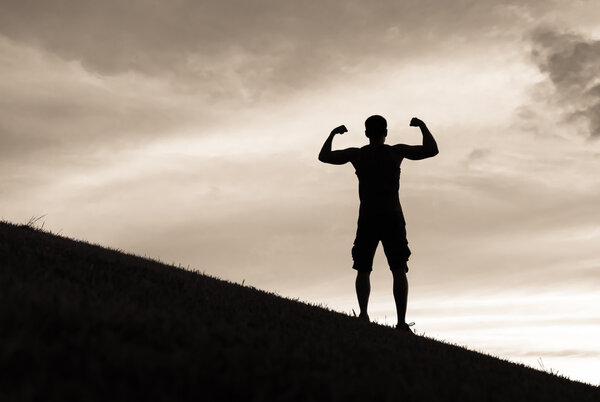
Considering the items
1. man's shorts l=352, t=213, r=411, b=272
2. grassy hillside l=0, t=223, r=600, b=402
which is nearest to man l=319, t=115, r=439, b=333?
man's shorts l=352, t=213, r=411, b=272

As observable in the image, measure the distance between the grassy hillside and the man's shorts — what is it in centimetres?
187

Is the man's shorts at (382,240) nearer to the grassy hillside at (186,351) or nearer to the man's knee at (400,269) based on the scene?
the man's knee at (400,269)

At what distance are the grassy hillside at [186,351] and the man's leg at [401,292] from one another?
1689 millimetres

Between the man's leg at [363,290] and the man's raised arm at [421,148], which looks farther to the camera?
the man's leg at [363,290]

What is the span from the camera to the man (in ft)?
30.9

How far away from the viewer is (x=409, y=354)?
21.4 feet

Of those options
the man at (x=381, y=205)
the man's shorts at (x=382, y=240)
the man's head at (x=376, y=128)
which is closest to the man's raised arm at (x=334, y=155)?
the man at (x=381, y=205)

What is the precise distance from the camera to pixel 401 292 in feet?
31.1

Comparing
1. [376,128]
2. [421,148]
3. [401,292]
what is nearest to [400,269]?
[401,292]

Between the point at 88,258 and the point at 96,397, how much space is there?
5.32 meters

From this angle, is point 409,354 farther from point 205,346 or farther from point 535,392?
point 205,346

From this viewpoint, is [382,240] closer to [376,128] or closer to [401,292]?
[401,292]

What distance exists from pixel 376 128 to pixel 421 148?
31.6 inches

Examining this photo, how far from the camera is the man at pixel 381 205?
9414 millimetres
